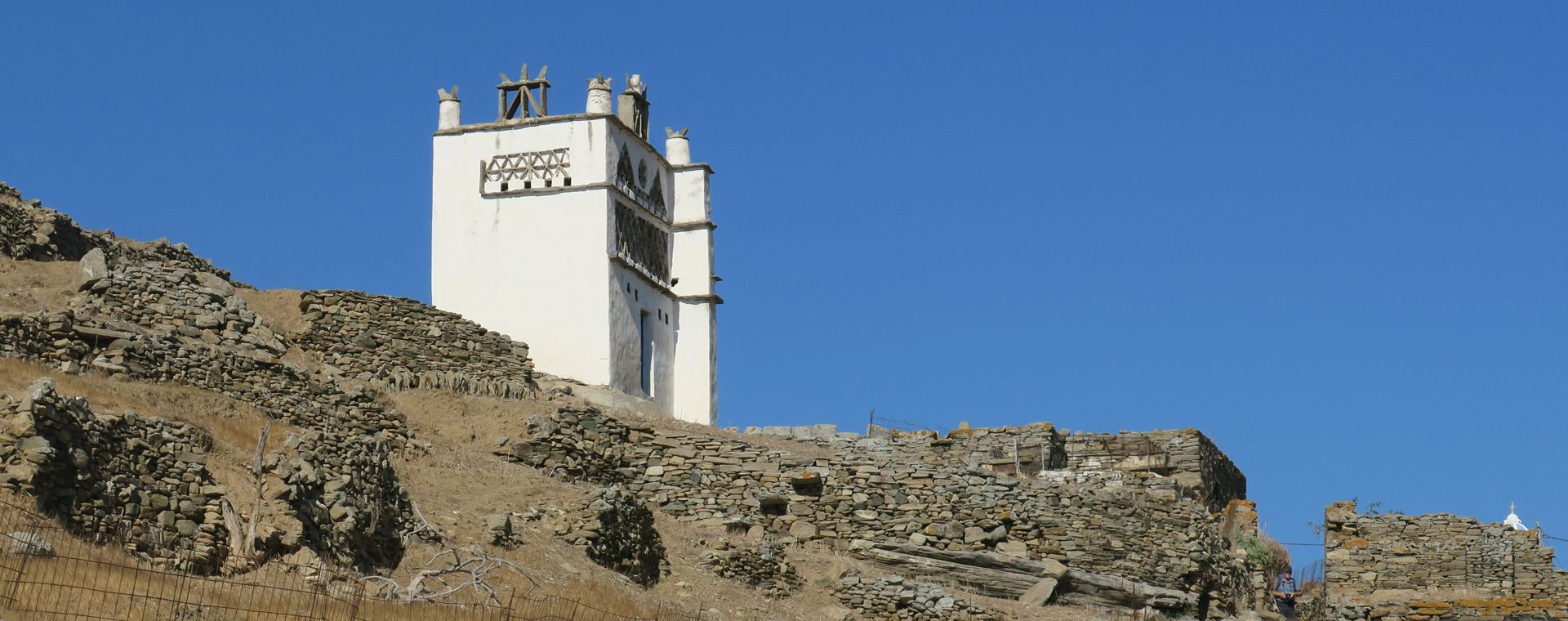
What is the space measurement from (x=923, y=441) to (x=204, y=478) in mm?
18446

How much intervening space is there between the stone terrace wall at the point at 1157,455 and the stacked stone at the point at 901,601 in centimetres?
1082

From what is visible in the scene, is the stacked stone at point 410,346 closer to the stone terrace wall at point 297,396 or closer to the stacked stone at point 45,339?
the stone terrace wall at point 297,396

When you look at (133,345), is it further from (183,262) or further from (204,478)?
(183,262)

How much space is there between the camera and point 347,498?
85.1 feet

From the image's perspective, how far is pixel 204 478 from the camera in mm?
24719

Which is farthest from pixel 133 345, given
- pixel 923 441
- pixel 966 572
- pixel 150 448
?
pixel 923 441

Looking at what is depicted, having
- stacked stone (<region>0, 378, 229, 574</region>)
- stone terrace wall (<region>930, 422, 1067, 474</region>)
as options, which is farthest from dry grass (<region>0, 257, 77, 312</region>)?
stone terrace wall (<region>930, 422, 1067, 474</region>)

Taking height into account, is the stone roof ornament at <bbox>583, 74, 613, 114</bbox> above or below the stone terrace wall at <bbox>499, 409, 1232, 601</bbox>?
above

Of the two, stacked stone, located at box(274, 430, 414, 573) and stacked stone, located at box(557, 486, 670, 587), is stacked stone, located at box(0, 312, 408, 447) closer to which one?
stacked stone, located at box(557, 486, 670, 587)

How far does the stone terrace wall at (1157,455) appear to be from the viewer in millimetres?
40781

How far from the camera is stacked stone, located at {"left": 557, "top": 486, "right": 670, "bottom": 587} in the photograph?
29047 millimetres

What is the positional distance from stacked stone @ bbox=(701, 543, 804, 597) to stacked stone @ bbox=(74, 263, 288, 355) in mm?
7999

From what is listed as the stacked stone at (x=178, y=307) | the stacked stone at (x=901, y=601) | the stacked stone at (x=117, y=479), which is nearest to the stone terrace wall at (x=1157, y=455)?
the stacked stone at (x=901, y=601)

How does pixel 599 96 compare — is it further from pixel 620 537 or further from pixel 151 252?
pixel 620 537
